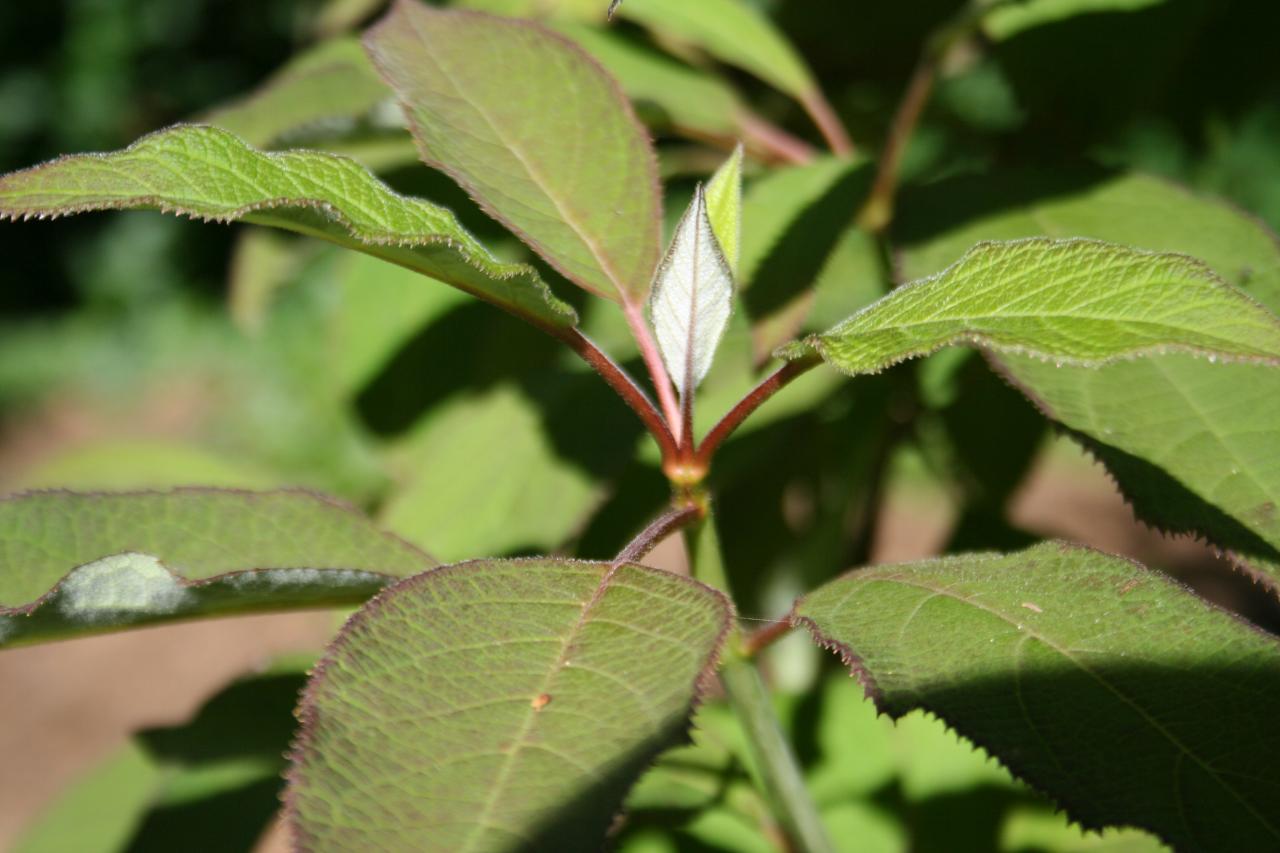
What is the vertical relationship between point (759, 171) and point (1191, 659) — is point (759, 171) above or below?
above

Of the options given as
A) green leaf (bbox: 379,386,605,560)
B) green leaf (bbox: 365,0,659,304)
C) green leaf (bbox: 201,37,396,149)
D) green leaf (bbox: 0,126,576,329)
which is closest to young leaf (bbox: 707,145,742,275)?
green leaf (bbox: 365,0,659,304)

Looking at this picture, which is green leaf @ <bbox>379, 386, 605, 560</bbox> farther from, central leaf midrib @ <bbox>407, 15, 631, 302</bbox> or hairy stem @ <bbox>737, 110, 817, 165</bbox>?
hairy stem @ <bbox>737, 110, 817, 165</bbox>

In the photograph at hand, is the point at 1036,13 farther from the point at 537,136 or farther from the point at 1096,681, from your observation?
the point at 1096,681

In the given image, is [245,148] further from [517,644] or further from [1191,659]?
[1191,659]

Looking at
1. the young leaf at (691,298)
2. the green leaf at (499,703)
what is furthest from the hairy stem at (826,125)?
the green leaf at (499,703)

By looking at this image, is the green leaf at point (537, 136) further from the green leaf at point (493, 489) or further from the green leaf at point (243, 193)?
the green leaf at point (493, 489)

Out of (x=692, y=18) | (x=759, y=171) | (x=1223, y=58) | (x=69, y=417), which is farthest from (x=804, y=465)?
(x=69, y=417)
